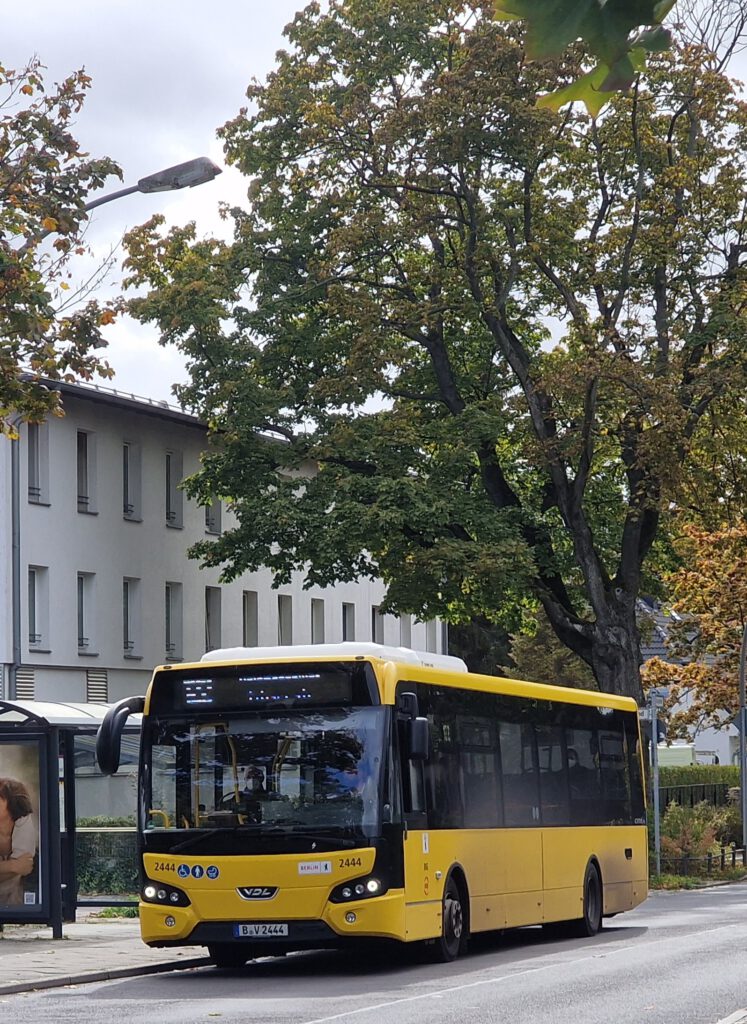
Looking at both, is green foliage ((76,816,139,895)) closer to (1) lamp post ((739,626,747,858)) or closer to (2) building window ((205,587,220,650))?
(1) lamp post ((739,626,747,858))

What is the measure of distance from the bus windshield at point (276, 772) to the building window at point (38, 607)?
27754 mm

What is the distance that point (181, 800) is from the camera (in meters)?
16.7

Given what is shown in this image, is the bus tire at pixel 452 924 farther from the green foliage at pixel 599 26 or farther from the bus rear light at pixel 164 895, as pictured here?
the green foliage at pixel 599 26

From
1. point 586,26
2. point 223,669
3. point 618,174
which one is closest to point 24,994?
point 223,669

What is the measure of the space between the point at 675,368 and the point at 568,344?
4933 mm

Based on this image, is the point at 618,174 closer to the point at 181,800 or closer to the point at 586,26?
the point at 181,800

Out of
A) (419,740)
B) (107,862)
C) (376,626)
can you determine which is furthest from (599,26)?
(376,626)

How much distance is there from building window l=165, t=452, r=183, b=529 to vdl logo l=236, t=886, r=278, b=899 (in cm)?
3443

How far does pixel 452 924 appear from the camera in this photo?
17.5 metres

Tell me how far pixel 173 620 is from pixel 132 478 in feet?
13.6

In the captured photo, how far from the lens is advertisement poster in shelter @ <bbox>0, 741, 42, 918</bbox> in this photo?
20.0 m

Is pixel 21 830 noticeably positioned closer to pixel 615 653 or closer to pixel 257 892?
pixel 257 892

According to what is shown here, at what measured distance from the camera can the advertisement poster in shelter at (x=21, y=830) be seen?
1995 centimetres

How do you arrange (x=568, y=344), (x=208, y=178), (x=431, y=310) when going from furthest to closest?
(x=568, y=344)
(x=431, y=310)
(x=208, y=178)
